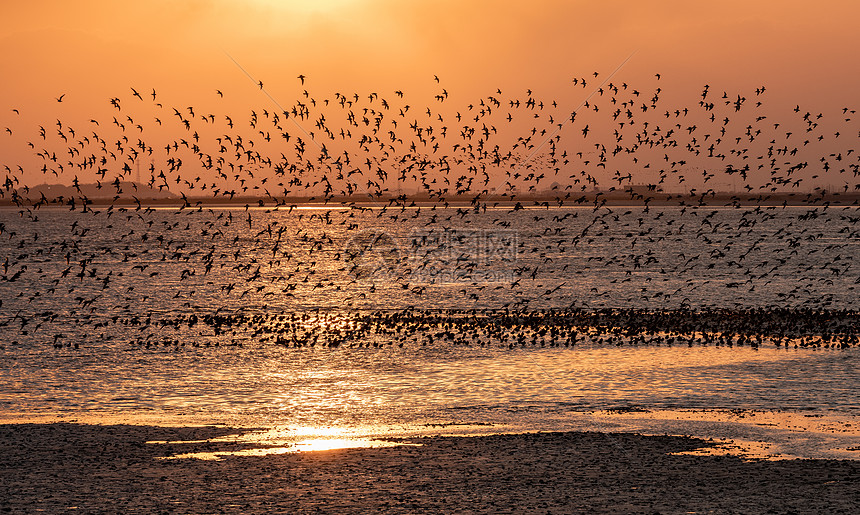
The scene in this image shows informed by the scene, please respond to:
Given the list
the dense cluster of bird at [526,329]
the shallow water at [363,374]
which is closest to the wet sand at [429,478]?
the shallow water at [363,374]

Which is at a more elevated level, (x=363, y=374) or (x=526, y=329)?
(x=526, y=329)

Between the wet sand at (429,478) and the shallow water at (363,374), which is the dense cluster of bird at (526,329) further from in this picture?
the wet sand at (429,478)

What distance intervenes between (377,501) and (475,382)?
15.0 m

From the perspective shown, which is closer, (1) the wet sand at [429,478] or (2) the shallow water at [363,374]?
(1) the wet sand at [429,478]

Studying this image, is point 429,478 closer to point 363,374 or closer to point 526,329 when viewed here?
point 363,374

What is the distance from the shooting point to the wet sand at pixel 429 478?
15664 millimetres

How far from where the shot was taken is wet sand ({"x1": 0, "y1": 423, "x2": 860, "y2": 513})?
617 inches

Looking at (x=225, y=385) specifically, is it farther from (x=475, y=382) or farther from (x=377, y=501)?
(x=377, y=501)

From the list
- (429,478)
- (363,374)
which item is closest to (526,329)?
(363,374)

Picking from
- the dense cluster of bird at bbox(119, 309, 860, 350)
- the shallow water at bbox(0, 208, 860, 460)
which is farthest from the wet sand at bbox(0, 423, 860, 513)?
the dense cluster of bird at bbox(119, 309, 860, 350)

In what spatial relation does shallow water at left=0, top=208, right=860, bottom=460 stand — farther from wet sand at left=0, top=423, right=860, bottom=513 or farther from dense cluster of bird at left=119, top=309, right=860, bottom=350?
wet sand at left=0, top=423, right=860, bottom=513

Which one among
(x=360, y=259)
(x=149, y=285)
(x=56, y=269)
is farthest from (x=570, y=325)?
(x=360, y=259)

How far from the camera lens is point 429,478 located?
17406 millimetres

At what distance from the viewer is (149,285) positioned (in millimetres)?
84500
